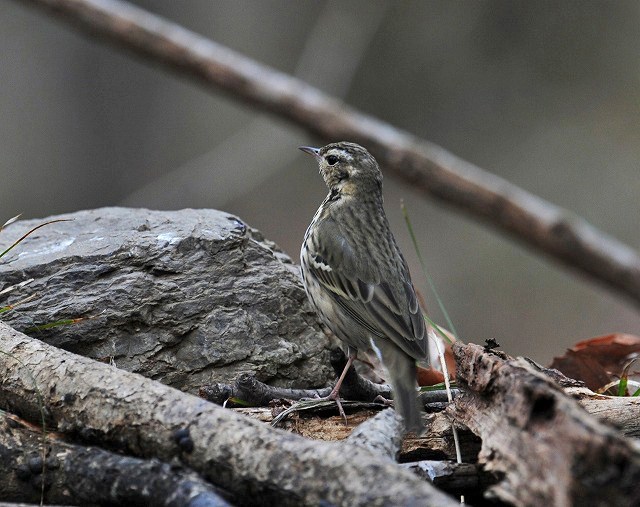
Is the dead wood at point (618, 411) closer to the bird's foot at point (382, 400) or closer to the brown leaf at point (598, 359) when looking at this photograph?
the bird's foot at point (382, 400)

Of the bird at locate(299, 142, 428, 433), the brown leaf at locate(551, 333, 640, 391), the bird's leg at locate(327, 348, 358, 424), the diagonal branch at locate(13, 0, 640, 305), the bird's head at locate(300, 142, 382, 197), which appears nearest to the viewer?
the diagonal branch at locate(13, 0, 640, 305)

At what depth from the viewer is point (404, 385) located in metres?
4.68

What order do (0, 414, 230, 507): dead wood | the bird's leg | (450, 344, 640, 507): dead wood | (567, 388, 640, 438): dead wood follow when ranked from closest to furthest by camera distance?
(450, 344, 640, 507): dead wood
(0, 414, 230, 507): dead wood
(567, 388, 640, 438): dead wood
the bird's leg

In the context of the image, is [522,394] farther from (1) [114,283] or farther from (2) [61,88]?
(2) [61,88]

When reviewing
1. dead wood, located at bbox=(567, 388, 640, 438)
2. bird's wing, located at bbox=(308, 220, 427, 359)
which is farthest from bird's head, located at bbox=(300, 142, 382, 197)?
dead wood, located at bbox=(567, 388, 640, 438)

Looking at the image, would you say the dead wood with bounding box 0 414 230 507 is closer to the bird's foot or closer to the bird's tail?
the bird's tail

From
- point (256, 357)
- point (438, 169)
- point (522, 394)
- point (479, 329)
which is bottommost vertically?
point (479, 329)

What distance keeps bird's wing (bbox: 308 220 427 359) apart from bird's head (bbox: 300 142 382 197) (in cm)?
63

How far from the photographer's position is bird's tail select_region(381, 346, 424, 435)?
13.7 ft

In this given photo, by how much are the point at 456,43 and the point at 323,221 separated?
8723 millimetres

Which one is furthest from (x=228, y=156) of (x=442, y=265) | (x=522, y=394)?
(x=522, y=394)

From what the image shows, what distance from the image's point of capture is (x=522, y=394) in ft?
10.7

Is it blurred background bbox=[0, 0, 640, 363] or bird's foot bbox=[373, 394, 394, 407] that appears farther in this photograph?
blurred background bbox=[0, 0, 640, 363]

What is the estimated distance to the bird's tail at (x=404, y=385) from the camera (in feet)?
13.7
